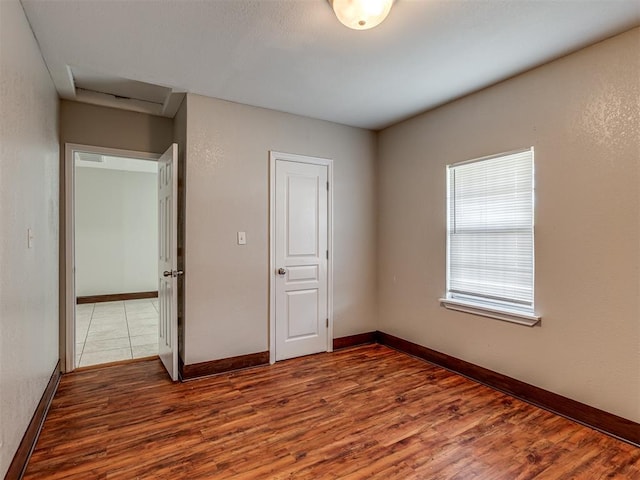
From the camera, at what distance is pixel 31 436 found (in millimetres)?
2043

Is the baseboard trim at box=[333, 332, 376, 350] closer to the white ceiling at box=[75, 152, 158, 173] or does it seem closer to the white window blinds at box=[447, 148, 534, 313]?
the white window blinds at box=[447, 148, 534, 313]

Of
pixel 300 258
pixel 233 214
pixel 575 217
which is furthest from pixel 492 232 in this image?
pixel 233 214

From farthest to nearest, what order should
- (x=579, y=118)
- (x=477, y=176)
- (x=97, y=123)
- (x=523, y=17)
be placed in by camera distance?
(x=97, y=123), (x=477, y=176), (x=579, y=118), (x=523, y=17)

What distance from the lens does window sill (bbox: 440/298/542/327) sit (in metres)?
2.64

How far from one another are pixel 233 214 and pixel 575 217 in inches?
107

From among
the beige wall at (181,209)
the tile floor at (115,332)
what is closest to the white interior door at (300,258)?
the beige wall at (181,209)

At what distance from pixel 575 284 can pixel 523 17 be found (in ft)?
5.69

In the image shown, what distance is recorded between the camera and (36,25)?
2.08m

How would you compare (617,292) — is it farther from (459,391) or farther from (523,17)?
(523,17)

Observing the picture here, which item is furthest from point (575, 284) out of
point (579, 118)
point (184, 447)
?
point (184, 447)

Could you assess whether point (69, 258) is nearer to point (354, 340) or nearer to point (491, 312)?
point (354, 340)

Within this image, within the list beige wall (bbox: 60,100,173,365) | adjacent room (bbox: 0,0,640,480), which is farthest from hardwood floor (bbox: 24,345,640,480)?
beige wall (bbox: 60,100,173,365)

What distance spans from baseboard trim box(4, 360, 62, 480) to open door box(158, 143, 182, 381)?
85 cm

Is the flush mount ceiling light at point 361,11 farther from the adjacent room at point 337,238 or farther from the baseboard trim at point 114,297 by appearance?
the baseboard trim at point 114,297
